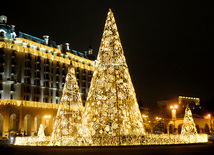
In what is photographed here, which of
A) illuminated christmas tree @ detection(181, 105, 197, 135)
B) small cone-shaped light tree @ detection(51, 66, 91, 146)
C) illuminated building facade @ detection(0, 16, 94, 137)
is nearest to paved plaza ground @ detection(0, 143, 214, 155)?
small cone-shaped light tree @ detection(51, 66, 91, 146)

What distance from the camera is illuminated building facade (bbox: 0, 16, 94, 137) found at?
181 ft

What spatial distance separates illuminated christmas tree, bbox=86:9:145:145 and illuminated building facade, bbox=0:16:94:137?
31653 millimetres

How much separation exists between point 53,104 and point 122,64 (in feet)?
152

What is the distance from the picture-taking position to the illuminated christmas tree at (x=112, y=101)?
20.8 metres

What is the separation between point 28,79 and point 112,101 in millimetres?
43242

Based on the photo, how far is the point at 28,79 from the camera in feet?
200

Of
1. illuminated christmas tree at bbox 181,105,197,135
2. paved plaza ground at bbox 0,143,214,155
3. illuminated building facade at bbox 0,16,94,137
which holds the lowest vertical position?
paved plaza ground at bbox 0,143,214,155

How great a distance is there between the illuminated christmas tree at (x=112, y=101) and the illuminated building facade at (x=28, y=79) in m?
31.7

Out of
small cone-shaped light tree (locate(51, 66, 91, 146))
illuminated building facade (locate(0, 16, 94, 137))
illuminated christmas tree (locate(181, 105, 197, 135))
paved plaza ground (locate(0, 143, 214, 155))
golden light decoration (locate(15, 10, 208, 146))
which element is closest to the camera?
paved plaza ground (locate(0, 143, 214, 155))

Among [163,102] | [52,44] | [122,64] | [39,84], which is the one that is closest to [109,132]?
[122,64]

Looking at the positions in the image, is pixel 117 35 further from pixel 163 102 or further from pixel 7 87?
pixel 163 102

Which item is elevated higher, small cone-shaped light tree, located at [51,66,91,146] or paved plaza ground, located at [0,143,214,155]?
small cone-shaped light tree, located at [51,66,91,146]

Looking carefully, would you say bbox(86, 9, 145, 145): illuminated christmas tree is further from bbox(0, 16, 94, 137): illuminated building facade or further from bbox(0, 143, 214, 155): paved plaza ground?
bbox(0, 16, 94, 137): illuminated building facade

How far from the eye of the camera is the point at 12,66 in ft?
189
